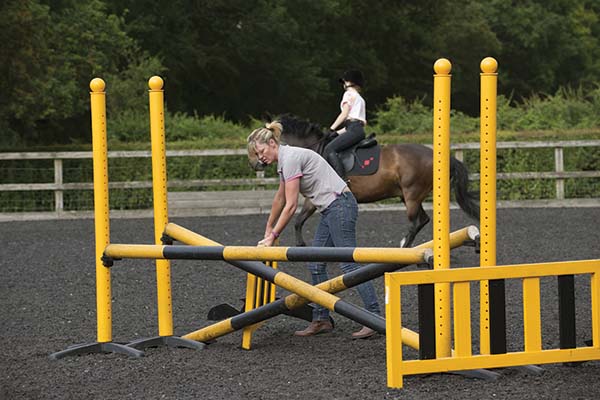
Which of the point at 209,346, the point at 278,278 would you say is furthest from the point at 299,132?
the point at 278,278

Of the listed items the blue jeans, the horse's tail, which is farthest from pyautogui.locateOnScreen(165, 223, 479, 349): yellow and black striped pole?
the horse's tail

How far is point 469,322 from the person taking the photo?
254 inches

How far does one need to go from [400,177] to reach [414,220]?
65cm

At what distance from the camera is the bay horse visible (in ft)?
44.5

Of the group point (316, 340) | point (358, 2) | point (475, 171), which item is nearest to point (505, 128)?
point (475, 171)

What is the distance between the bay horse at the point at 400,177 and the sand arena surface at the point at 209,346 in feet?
2.18

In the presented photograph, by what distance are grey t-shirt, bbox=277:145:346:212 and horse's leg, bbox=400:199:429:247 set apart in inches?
231

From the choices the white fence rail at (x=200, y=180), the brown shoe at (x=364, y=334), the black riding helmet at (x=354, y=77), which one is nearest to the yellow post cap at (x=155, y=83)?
the brown shoe at (x=364, y=334)

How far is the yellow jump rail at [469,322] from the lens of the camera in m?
6.29

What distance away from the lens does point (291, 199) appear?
24.5 ft

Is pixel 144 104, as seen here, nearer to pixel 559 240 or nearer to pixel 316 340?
pixel 559 240

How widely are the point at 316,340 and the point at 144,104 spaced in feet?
72.6

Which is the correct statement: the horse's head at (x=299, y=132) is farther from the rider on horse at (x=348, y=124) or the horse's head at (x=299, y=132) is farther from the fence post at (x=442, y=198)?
the fence post at (x=442, y=198)

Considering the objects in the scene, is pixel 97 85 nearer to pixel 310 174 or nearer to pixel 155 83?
pixel 155 83
